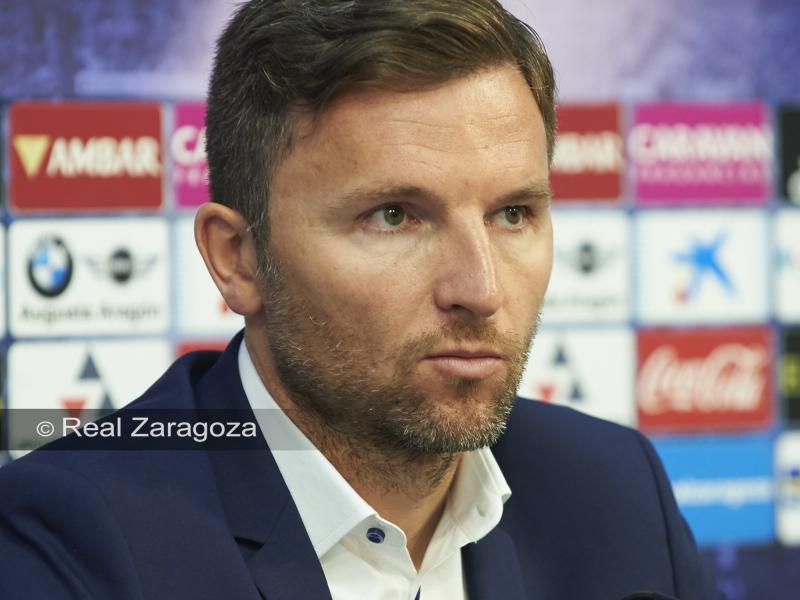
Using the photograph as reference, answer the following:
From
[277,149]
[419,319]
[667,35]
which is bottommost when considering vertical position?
[419,319]

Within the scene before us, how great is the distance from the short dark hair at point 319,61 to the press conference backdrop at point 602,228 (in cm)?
98

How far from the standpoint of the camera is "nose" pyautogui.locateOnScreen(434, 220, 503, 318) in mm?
1028

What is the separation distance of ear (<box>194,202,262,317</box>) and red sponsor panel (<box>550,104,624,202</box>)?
1255 millimetres

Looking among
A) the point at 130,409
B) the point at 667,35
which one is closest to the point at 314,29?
the point at 130,409

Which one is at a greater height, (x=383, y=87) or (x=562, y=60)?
(x=562, y=60)

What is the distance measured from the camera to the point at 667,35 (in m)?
A: 2.40

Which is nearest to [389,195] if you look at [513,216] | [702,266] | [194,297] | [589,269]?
[513,216]

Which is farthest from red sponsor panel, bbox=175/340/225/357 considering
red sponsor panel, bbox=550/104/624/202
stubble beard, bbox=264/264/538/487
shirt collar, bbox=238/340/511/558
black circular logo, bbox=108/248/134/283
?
stubble beard, bbox=264/264/538/487

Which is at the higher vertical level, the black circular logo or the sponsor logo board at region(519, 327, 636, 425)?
the black circular logo

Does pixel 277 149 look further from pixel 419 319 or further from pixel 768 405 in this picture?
pixel 768 405

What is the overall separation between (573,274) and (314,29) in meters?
1.35

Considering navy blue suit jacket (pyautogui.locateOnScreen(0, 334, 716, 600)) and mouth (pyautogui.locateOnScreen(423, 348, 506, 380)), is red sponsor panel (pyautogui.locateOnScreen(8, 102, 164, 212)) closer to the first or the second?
navy blue suit jacket (pyautogui.locateOnScreen(0, 334, 716, 600))

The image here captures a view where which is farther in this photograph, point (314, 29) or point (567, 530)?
point (567, 530)

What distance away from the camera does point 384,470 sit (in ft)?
3.92
